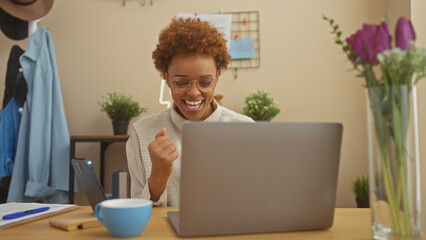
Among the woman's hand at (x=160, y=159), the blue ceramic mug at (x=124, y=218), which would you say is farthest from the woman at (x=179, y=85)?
the blue ceramic mug at (x=124, y=218)

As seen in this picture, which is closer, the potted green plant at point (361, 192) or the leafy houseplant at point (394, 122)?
the leafy houseplant at point (394, 122)

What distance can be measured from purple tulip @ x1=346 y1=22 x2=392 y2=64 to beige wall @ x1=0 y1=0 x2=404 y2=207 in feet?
5.94

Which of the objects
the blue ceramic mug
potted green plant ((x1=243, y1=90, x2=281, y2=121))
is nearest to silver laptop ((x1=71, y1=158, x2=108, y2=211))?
the blue ceramic mug

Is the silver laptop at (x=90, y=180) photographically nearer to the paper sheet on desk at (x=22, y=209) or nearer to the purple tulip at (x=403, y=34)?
the paper sheet on desk at (x=22, y=209)

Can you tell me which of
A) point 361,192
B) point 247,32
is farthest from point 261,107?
point 361,192

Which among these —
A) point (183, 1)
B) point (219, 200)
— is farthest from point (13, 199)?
point (219, 200)

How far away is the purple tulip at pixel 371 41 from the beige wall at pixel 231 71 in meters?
1.81

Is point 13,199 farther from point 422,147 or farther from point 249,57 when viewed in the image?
point 422,147

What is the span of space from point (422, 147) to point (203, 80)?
109 cm

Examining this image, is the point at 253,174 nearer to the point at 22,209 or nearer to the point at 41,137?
the point at 22,209

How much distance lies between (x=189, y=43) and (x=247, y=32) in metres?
1.19

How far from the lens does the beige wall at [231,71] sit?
7.81 feet

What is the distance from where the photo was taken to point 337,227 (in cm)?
78

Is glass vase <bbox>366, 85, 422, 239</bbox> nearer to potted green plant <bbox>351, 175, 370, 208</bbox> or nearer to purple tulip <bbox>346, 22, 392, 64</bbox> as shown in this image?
purple tulip <bbox>346, 22, 392, 64</bbox>
